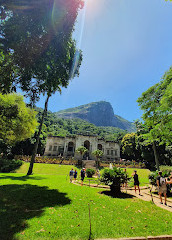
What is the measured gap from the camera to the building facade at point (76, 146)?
142 feet

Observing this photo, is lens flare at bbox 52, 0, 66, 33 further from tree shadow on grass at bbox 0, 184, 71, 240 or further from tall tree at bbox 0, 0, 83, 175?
tree shadow on grass at bbox 0, 184, 71, 240

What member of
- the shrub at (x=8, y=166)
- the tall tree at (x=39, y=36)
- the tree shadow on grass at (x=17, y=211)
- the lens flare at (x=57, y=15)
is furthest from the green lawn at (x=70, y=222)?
the shrub at (x=8, y=166)

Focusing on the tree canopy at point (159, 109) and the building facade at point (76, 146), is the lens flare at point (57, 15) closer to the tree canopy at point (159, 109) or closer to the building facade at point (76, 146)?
the tree canopy at point (159, 109)

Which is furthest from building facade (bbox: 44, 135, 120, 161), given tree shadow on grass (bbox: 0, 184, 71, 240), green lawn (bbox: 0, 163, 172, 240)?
green lawn (bbox: 0, 163, 172, 240)

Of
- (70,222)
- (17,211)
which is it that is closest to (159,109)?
(70,222)

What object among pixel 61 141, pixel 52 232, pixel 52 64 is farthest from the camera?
pixel 61 141

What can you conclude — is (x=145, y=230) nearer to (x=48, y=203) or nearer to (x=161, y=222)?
(x=161, y=222)

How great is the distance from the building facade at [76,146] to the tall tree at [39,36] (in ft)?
121

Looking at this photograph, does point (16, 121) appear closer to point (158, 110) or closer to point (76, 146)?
point (158, 110)

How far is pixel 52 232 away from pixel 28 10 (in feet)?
31.4

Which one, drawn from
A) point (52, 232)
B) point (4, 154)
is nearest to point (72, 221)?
point (52, 232)

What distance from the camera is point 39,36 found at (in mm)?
6938

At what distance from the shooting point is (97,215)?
448cm

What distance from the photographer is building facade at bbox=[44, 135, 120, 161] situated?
43.3m
